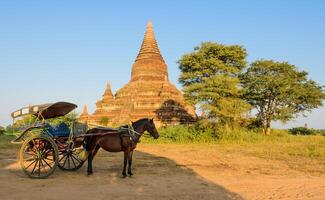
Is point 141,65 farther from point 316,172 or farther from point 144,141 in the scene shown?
point 316,172

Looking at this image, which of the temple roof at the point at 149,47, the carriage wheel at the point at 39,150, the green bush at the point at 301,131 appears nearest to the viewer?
the carriage wheel at the point at 39,150

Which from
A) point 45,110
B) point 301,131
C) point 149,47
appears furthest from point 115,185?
point 301,131

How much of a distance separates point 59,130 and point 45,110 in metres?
0.70

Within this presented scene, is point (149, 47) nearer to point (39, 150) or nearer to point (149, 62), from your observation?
point (149, 62)

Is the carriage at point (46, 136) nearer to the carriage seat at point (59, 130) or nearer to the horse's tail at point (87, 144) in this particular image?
the carriage seat at point (59, 130)

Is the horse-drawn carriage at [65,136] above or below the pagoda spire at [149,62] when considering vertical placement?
below

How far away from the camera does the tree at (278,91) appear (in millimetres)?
29734

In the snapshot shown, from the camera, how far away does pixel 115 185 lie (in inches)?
304

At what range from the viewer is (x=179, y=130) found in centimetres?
2430

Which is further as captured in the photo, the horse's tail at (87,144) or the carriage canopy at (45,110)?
the horse's tail at (87,144)

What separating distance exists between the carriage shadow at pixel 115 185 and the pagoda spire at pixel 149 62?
29855mm

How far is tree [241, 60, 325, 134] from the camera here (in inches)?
1171

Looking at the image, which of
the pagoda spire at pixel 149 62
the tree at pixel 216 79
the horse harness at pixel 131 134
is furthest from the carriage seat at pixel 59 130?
the pagoda spire at pixel 149 62

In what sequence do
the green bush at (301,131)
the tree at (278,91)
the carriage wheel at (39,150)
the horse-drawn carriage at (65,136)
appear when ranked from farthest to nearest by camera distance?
the green bush at (301,131)
the tree at (278,91)
the horse-drawn carriage at (65,136)
the carriage wheel at (39,150)
